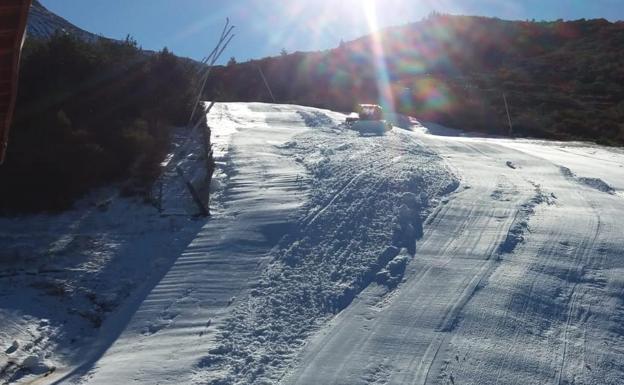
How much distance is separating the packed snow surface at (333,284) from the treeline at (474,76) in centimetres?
1852

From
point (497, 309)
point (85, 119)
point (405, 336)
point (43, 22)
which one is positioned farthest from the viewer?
point (43, 22)

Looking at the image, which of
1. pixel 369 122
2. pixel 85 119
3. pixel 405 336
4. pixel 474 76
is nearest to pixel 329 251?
pixel 405 336

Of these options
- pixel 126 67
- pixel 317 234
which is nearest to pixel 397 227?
pixel 317 234

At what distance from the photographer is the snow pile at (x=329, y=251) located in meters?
7.51

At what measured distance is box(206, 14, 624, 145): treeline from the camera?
1328 inches

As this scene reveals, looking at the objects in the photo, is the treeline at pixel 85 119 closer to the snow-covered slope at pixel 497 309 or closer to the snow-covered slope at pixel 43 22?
the snow-covered slope at pixel 497 309

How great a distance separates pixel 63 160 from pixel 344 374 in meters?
7.81

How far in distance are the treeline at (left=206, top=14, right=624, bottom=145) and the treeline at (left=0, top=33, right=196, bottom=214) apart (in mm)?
14298

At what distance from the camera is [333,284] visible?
905 cm

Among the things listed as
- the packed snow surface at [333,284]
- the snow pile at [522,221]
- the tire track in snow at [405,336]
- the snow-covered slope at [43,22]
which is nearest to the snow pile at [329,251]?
the packed snow surface at [333,284]

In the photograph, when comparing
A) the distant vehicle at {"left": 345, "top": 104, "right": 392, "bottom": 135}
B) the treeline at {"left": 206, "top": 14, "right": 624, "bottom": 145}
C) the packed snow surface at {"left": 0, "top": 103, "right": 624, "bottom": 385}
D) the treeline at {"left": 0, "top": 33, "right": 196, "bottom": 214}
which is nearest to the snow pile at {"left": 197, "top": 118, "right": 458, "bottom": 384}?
the packed snow surface at {"left": 0, "top": 103, "right": 624, "bottom": 385}

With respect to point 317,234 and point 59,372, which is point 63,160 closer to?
point 317,234

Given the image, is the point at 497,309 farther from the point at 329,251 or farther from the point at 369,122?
the point at 369,122

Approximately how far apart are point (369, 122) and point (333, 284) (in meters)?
14.2
